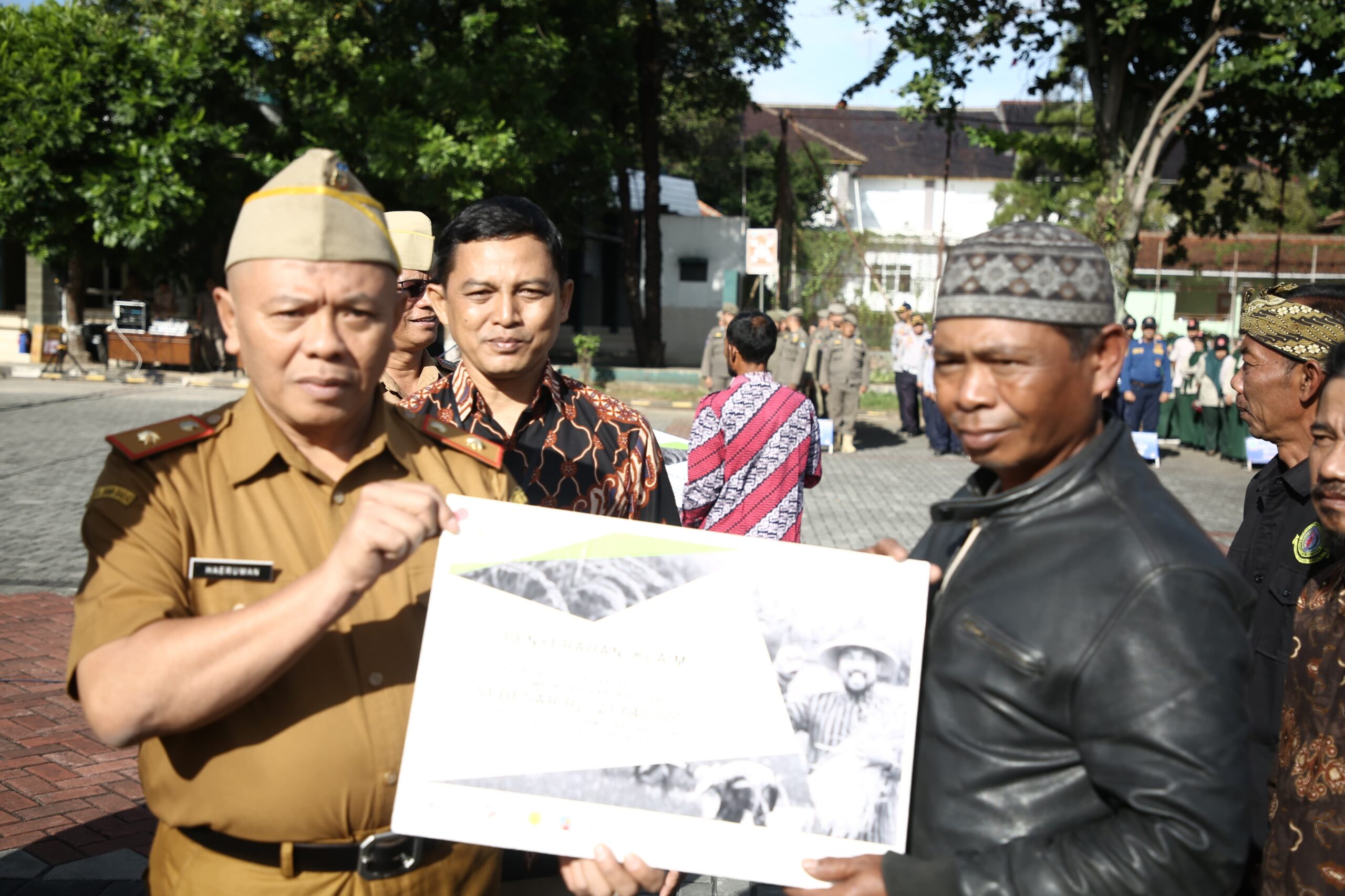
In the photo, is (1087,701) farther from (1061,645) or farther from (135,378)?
(135,378)

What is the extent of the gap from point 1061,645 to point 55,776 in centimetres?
461

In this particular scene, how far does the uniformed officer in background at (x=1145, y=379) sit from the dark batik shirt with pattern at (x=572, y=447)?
621 inches

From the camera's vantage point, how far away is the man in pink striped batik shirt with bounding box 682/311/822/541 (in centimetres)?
525

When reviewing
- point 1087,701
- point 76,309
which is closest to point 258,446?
point 1087,701

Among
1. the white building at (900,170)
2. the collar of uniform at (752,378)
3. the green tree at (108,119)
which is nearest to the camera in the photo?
the collar of uniform at (752,378)

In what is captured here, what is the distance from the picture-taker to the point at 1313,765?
7.09 ft

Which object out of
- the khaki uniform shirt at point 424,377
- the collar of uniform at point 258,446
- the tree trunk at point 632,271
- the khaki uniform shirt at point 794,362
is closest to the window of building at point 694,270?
the tree trunk at point 632,271

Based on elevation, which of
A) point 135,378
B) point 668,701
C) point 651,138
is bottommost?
point 135,378

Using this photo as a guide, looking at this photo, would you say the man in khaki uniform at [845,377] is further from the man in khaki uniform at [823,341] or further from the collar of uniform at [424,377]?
the collar of uniform at [424,377]

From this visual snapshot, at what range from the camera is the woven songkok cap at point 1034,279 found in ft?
5.45

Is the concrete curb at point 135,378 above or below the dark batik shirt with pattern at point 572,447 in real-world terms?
below

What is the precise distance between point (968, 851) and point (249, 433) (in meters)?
1.42

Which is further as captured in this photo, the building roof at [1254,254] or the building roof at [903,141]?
the building roof at [903,141]

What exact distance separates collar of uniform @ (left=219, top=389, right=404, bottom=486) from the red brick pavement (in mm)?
2905
